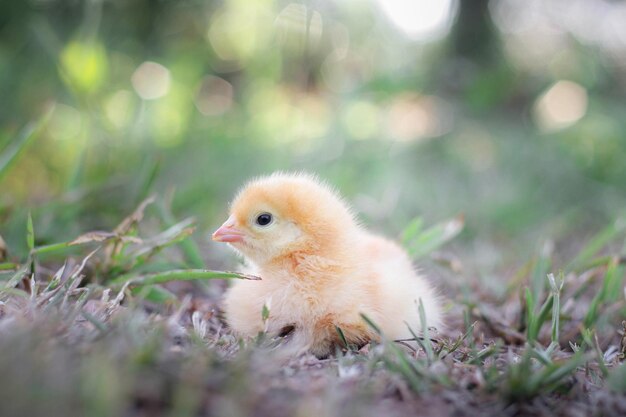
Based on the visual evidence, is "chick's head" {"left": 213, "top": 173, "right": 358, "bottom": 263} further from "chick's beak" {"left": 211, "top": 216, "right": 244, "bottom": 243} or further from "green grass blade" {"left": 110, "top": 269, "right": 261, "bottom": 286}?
"green grass blade" {"left": 110, "top": 269, "right": 261, "bottom": 286}

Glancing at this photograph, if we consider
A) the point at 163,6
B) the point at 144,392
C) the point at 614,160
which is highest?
the point at 163,6

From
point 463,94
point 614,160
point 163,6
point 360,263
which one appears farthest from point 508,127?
point 360,263

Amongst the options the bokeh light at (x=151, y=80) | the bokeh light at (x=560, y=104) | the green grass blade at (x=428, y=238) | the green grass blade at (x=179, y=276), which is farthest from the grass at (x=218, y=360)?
the bokeh light at (x=560, y=104)

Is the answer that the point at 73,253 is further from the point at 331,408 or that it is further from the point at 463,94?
the point at 463,94

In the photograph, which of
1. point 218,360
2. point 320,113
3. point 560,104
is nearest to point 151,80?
point 320,113

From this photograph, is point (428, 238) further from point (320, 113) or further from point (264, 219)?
point (320, 113)

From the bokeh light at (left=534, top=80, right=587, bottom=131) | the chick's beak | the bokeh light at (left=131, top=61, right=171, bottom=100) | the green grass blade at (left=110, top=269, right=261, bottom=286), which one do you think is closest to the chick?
the chick's beak

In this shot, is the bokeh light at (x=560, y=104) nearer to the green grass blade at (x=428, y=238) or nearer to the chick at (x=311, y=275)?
the green grass blade at (x=428, y=238)
